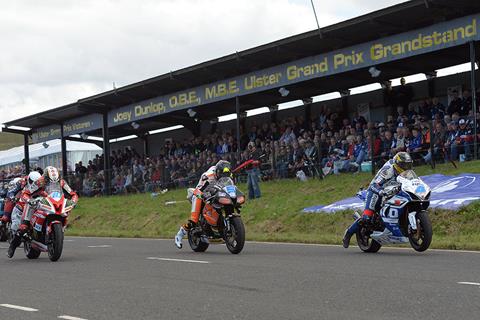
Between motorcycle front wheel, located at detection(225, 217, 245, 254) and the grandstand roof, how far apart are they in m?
9.84

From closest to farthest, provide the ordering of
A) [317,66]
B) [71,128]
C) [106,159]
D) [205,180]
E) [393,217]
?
1. [393,217]
2. [205,180]
3. [317,66]
4. [106,159]
5. [71,128]

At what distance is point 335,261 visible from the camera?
1259 cm

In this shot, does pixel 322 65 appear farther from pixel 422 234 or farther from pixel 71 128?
pixel 71 128

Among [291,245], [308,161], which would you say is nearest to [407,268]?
[291,245]

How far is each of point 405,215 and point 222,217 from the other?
3533mm

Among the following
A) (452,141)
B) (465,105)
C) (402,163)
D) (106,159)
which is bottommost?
(402,163)

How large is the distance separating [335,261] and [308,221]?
26.2ft

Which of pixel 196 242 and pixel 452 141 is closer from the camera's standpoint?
pixel 196 242

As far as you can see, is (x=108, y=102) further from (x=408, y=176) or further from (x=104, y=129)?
(x=408, y=176)

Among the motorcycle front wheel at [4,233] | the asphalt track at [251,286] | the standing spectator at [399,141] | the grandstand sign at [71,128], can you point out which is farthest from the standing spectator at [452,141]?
the grandstand sign at [71,128]

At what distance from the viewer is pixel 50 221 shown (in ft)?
48.8

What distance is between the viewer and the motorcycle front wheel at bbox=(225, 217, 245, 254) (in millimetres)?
14508

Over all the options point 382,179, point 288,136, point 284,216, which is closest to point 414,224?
point 382,179

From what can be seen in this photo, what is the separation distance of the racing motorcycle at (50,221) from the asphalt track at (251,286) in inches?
12.6
